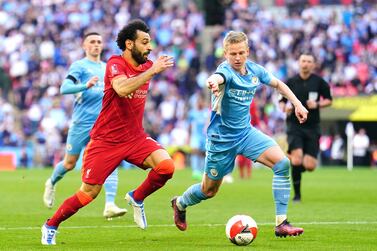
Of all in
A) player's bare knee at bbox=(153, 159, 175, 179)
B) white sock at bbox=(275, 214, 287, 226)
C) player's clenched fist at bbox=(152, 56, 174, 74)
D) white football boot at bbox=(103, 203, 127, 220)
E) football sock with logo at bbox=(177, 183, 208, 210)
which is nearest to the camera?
player's clenched fist at bbox=(152, 56, 174, 74)

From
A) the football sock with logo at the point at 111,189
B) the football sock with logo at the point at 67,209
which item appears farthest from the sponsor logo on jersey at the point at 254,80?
the football sock with logo at the point at 111,189

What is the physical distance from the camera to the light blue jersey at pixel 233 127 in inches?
496

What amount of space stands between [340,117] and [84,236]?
2511 cm

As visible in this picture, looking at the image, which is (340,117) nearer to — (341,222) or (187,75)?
(187,75)

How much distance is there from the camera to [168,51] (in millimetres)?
41344

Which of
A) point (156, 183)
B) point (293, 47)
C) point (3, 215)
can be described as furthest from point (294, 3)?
point (156, 183)

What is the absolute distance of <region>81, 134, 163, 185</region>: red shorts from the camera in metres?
12.1

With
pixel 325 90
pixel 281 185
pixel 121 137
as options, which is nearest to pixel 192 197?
pixel 281 185

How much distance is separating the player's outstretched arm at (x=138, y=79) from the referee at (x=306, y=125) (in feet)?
25.3

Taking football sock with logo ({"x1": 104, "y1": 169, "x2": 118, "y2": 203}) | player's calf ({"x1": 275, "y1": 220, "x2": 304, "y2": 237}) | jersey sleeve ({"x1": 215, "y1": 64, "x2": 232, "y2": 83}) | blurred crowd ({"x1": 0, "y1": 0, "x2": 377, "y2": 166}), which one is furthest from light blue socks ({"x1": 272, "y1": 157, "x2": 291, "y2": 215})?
blurred crowd ({"x1": 0, "y1": 0, "x2": 377, "y2": 166})

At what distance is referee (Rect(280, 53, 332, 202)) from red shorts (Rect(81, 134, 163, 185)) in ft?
22.4

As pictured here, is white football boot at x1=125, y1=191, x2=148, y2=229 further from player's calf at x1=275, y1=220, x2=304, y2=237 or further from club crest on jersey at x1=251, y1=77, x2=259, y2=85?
club crest on jersey at x1=251, y1=77, x2=259, y2=85

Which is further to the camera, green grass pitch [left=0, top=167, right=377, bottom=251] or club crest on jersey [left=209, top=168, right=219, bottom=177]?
club crest on jersey [left=209, top=168, right=219, bottom=177]

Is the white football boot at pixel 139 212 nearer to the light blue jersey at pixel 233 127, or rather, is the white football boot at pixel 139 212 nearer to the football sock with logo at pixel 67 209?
the light blue jersey at pixel 233 127
